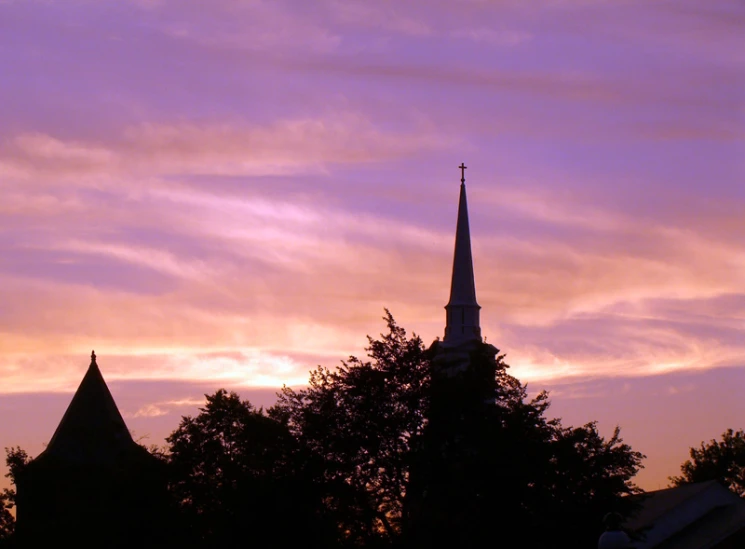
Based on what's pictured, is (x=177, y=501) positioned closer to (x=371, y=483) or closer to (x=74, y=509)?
(x=74, y=509)

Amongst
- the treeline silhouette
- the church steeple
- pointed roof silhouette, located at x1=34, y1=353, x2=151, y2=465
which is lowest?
the treeline silhouette

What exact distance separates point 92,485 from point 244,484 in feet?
67.5

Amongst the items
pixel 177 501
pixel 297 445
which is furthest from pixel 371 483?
pixel 177 501

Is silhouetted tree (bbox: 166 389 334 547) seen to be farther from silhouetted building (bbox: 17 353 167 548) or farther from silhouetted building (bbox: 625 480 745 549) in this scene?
silhouetted building (bbox: 625 480 745 549)

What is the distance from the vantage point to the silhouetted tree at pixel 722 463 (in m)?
100

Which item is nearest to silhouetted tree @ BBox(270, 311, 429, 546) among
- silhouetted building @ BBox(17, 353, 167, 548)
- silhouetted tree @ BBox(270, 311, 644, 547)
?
silhouetted tree @ BBox(270, 311, 644, 547)

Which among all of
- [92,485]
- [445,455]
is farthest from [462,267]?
[445,455]

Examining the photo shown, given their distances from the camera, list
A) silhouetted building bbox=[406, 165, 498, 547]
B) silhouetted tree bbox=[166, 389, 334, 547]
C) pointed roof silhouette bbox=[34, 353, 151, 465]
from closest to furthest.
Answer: silhouetted building bbox=[406, 165, 498, 547], silhouetted tree bbox=[166, 389, 334, 547], pointed roof silhouette bbox=[34, 353, 151, 465]

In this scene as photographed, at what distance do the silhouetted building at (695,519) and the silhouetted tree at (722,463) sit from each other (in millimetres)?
30910

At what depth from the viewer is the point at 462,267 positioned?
2948 inches

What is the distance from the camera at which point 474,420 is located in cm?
4406

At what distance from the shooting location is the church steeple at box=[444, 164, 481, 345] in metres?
72.8

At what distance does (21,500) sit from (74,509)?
8.29 metres

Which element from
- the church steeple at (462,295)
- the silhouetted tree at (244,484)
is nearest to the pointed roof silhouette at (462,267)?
the church steeple at (462,295)
